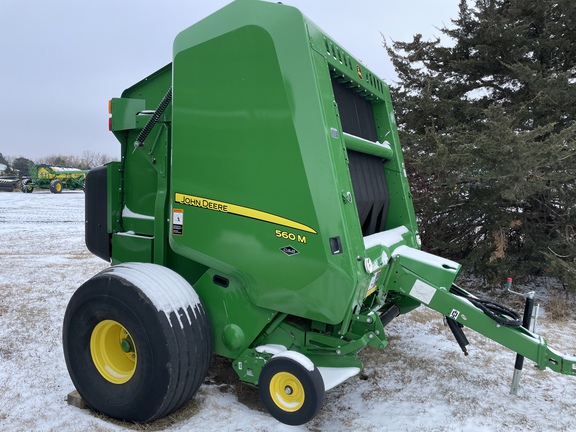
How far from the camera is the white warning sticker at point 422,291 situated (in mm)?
2865

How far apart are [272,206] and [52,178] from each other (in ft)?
112

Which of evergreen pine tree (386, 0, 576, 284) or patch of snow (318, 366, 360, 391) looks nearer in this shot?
patch of snow (318, 366, 360, 391)

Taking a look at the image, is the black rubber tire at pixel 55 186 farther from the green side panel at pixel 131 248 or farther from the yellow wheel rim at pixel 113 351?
the yellow wheel rim at pixel 113 351

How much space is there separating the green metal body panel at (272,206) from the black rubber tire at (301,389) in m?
0.17

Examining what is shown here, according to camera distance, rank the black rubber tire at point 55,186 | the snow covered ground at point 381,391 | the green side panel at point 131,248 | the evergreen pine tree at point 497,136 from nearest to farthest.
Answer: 1. the snow covered ground at point 381,391
2. the green side panel at point 131,248
3. the evergreen pine tree at point 497,136
4. the black rubber tire at point 55,186

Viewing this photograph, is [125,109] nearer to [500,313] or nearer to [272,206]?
[272,206]

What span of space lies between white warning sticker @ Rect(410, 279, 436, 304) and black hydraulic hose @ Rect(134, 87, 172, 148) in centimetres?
218

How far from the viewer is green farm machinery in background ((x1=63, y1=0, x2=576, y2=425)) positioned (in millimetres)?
2473

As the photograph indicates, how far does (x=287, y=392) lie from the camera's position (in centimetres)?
248

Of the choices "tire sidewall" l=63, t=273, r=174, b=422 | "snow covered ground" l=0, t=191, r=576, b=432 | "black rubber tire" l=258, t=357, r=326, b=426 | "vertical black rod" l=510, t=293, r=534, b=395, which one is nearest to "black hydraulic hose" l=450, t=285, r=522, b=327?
"vertical black rod" l=510, t=293, r=534, b=395

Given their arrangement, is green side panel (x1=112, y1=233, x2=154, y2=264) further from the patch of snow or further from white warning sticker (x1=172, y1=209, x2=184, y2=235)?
the patch of snow

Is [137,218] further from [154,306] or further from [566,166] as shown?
[566,166]

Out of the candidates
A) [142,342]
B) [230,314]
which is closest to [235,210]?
[230,314]

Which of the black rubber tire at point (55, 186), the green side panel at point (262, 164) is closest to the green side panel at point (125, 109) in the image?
the green side panel at point (262, 164)
